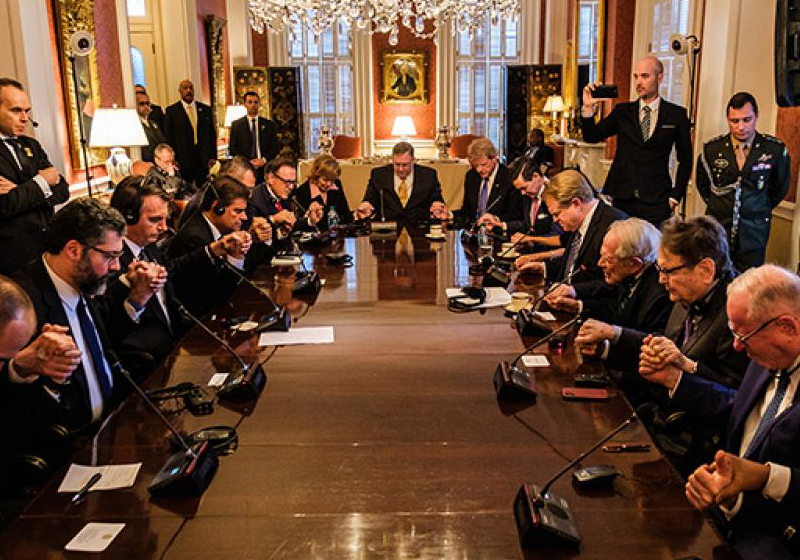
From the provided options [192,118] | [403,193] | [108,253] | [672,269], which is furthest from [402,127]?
[672,269]

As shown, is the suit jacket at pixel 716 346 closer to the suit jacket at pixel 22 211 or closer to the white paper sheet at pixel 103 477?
the white paper sheet at pixel 103 477

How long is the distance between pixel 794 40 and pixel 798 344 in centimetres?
168

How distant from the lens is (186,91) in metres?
8.20

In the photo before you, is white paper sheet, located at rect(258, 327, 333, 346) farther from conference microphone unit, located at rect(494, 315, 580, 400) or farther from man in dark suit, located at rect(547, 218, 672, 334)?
man in dark suit, located at rect(547, 218, 672, 334)

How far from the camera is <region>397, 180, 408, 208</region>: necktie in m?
6.14

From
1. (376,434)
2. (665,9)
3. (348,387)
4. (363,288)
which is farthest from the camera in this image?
(665,9)

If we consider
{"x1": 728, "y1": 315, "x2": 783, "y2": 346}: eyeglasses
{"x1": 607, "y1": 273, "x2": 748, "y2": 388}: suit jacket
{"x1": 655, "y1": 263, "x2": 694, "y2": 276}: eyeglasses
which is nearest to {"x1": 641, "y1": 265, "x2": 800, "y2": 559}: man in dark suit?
{"x1": 728, "y1": 315, "x2": 783, "y2": 346}: eyeglasses

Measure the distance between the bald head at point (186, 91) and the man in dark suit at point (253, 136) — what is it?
0.59 metres

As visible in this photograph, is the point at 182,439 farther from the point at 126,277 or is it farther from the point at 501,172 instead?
the point at 501,172

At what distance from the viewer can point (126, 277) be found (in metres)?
2.90

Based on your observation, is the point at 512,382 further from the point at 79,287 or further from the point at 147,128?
the point at 147,128

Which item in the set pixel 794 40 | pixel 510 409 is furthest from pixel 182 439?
pixel 794 40

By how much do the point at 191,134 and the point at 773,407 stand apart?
7.51 m

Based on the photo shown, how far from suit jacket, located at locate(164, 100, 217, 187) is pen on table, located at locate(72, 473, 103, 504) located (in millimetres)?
6955
